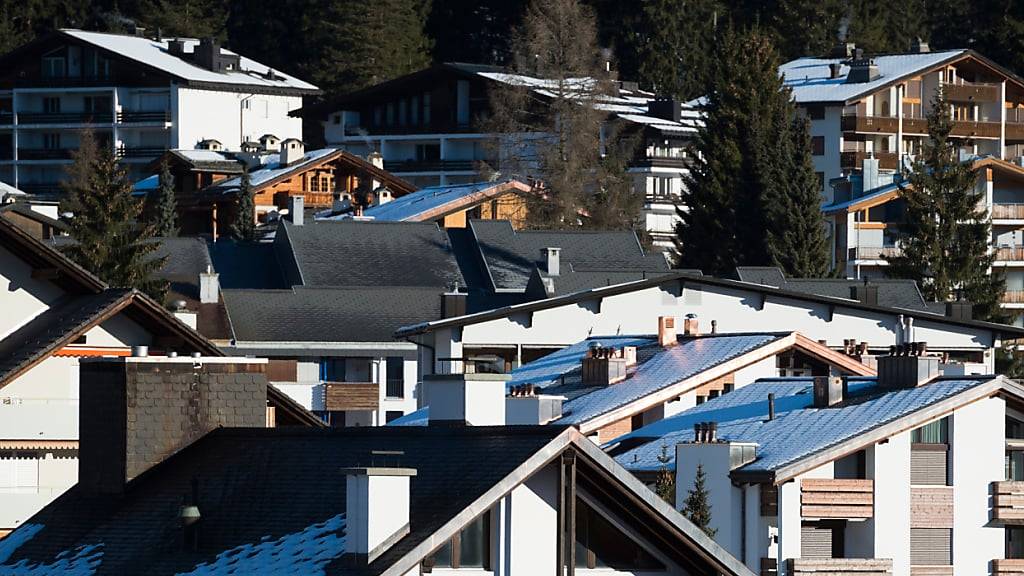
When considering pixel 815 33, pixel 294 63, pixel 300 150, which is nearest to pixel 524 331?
pixel 300 150

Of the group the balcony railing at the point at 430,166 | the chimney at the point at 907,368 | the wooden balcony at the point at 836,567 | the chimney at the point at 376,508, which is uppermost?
the balcony railing at the point at 430,166

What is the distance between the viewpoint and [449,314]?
224 feet

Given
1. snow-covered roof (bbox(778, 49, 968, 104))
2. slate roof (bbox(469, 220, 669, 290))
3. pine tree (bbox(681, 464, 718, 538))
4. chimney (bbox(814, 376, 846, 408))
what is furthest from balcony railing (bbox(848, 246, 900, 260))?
pine tree (bbox(681, 464, 718, 538))

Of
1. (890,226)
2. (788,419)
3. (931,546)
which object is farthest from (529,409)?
(890,226)

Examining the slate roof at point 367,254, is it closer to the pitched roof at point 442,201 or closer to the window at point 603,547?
the pitched roof at point 442,201

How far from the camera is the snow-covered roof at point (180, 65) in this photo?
5320 inches

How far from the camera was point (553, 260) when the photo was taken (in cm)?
7688

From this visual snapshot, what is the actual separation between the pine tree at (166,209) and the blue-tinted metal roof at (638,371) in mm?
51273

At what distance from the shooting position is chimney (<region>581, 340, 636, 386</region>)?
4844 cm

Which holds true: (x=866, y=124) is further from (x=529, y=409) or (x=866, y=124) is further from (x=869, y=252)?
(x=529, y=409)

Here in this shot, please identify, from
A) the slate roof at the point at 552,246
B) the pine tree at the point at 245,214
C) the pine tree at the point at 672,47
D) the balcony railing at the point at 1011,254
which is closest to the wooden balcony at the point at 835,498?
the slate roof at the point at 552,246

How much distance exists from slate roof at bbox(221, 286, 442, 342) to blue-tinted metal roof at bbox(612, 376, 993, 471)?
30109 millimetres

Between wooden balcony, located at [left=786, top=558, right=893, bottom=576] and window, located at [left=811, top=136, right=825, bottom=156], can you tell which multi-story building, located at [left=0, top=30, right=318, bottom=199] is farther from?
wooden balcony, located at [left=786, top=558, right=893, bottom=576]

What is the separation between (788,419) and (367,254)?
143 feet
